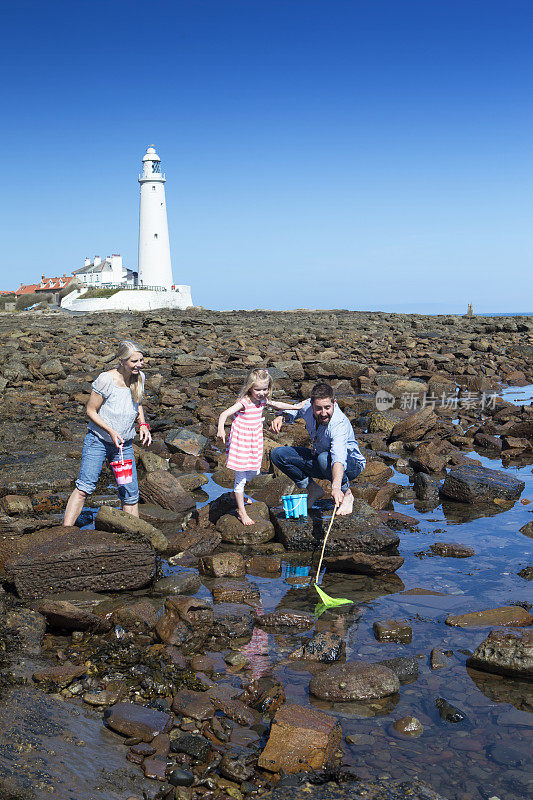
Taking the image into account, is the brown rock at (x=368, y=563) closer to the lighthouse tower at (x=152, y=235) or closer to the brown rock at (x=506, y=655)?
the brown rock at (x=506, y=655)

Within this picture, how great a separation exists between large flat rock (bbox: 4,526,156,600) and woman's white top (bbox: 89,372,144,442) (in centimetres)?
109

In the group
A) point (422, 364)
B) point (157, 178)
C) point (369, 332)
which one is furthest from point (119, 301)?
point (422, 364)

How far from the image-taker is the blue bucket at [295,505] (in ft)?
25.8

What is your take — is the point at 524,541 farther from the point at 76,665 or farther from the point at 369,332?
the point at 369,332

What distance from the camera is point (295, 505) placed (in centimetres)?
788

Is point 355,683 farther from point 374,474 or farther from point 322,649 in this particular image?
point 374,474

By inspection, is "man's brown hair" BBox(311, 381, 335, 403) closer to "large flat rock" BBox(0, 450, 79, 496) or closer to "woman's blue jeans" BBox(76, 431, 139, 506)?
"woman's blue jeans" BBox(76, 431, 139, 506)

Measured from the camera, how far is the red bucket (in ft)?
23.3

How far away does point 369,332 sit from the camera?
34062mm

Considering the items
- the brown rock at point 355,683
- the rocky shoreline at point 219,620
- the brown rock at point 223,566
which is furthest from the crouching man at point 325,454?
the brown rock at point 355,683

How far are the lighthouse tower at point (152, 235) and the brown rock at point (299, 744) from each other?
210ft

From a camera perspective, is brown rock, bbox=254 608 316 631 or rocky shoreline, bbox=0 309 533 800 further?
brown rock, bbox=254 608 316 631

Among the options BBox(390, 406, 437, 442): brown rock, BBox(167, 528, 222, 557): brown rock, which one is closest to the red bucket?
BBox(167, 528, 222, 557): brown rock

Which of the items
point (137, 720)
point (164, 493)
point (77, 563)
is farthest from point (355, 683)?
point (164, 493)
